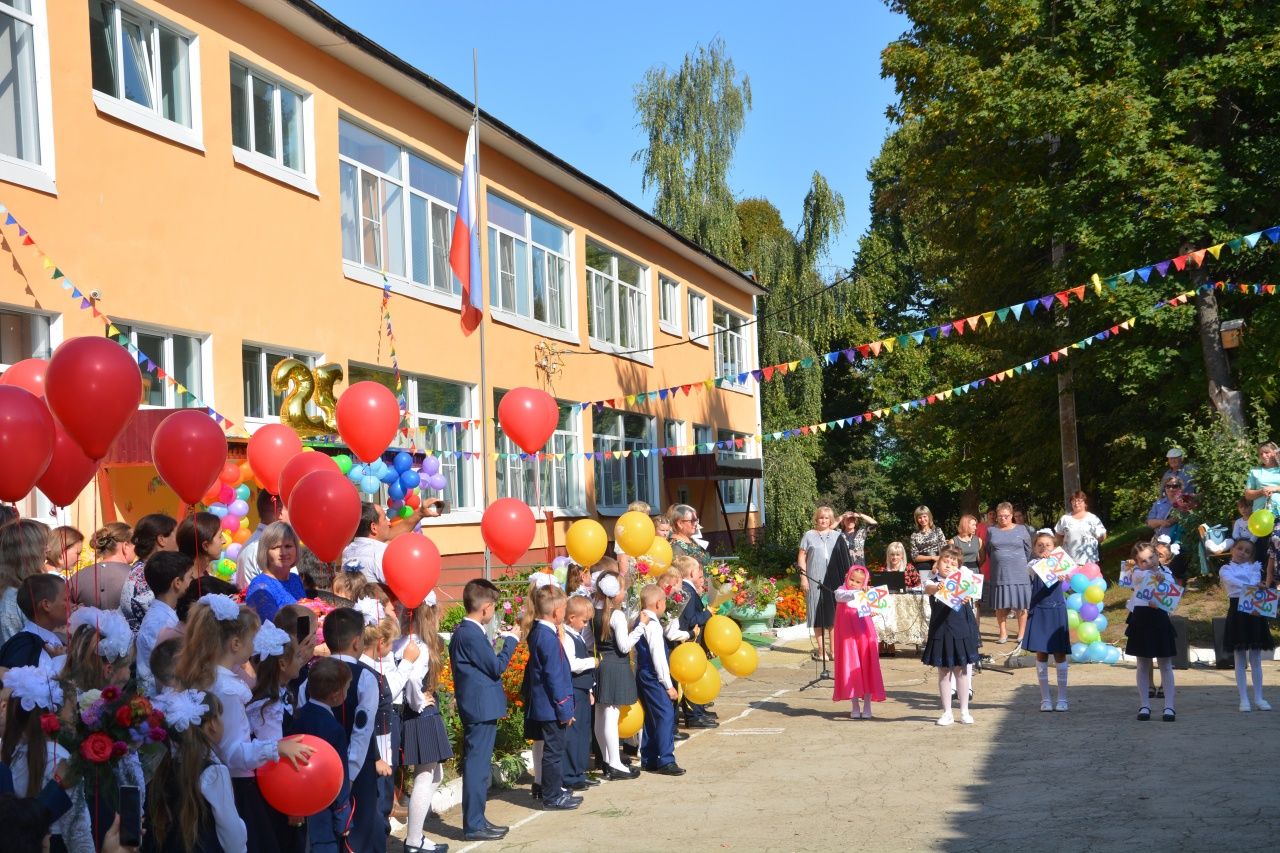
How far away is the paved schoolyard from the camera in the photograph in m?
7.32

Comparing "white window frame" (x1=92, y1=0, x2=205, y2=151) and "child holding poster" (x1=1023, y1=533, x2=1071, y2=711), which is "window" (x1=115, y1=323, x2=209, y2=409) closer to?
"white window frame" (x1=92, y1=0, x2=205, y2=151)

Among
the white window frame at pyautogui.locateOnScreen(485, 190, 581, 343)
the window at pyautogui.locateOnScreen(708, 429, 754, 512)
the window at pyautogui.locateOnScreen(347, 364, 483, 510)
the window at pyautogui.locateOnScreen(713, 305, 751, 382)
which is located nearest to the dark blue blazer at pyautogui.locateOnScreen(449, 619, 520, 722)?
the window at pyautogui.locateOnScreen(347, 364, 483, 510)

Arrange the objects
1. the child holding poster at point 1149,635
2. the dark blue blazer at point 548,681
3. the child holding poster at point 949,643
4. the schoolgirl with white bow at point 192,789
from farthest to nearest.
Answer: the child holding poster at point 949,643 < the child holding poster at point 1149,635 < the dark blue blazer at point 548,681 < the schoolgirl with white bow at point 192,789

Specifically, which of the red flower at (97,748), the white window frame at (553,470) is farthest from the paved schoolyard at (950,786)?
the white window frame at (553,470)

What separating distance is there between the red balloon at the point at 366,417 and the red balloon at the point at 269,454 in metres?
0.51

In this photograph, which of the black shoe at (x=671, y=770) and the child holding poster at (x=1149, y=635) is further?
the child holding poster at (x=1149, y=635)

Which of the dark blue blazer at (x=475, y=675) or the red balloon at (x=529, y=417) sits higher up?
the red balloon at (x=529, y=417)

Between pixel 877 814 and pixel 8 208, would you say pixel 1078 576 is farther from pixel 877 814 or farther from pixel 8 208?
pixel 8 208

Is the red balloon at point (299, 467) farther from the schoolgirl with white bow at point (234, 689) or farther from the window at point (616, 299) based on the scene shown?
the window at point (616, 299)

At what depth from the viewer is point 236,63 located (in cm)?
1356

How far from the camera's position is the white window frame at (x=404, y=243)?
618 inches

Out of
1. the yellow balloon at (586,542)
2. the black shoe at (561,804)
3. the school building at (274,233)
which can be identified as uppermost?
the school building at (274,233)

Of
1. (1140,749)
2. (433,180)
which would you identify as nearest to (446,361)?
(433,180)

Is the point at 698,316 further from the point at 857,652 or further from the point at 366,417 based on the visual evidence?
the point at 366,417
